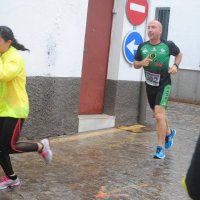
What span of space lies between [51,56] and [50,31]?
1.22 ft

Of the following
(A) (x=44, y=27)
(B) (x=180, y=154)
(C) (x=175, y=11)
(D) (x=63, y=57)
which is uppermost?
(C) (x=175, y=11)

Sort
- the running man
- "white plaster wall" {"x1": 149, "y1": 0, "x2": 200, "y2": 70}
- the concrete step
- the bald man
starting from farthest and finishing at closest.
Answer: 1. "white plaster wall" {"x1": 149, "y1": 0, "x2": 200, "y2": 70}
2. the concrete step
3. the bald man
4. the running man

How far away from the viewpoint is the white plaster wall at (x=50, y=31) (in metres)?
6.08

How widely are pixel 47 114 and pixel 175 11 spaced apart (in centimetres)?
910

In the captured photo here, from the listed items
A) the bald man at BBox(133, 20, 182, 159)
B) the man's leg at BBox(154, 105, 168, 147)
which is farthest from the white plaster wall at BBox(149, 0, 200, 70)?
the man's leg at BBox(154, 105, 168, 147)

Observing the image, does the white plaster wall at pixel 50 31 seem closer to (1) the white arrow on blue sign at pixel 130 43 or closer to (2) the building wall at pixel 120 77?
(2) the building wall at pixel 120 77

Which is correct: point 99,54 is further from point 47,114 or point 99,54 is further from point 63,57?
point 47,114

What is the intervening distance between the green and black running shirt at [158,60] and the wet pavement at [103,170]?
1.08 metres

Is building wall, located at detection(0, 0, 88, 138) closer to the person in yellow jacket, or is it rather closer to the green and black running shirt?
the green and black running shirt

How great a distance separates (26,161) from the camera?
547cm

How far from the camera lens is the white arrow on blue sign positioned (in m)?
7.96

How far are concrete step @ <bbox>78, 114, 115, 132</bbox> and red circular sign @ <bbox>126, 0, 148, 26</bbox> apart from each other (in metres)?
1.81

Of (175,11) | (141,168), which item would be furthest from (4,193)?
(175,11)

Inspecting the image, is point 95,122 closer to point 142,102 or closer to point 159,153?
point 142,102
